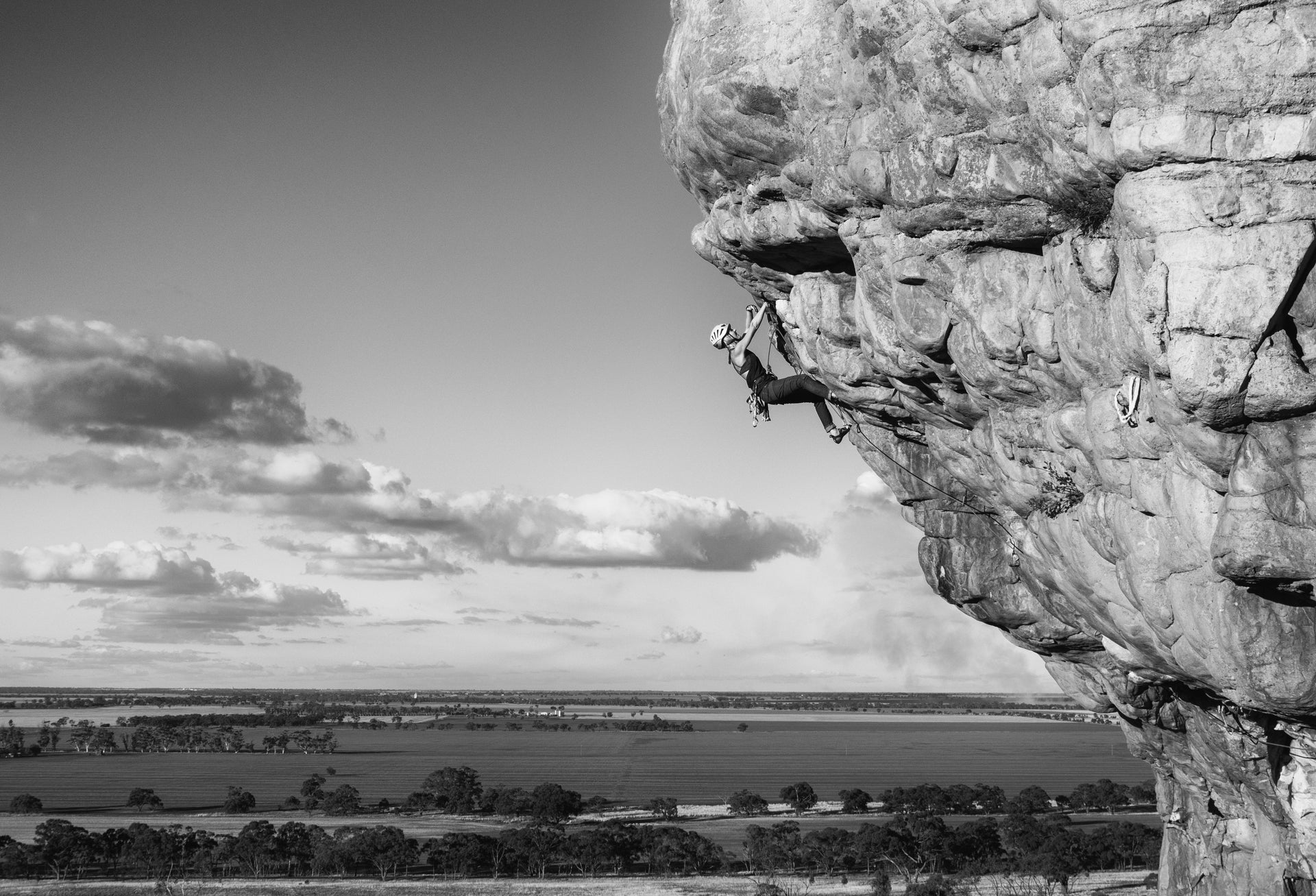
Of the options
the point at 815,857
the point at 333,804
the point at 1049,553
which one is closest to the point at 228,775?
the point at 333,804

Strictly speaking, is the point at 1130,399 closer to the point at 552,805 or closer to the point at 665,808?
the point at 552,805

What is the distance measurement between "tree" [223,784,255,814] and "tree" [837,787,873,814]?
47.8 m

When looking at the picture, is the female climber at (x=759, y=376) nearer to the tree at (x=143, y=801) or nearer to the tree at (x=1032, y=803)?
the tree at (x=1032, y=803)

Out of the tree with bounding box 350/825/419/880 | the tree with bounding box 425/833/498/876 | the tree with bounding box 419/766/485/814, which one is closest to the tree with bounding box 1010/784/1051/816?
the tree with bounding box 419/766/485/814

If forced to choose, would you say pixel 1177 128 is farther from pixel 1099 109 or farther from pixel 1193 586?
pixel 1193 586

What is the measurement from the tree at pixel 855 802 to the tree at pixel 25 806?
64.4 meters

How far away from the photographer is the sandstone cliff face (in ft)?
33.7

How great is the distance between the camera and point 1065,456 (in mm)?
15148

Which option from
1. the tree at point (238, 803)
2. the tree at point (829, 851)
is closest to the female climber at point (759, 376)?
the tree at point (829, 851)

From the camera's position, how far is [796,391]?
63.4 feet

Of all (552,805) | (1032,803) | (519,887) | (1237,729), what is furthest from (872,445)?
(1032,803)

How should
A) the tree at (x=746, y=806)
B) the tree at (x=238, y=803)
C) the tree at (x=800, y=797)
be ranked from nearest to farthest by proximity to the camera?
the tree at (x=238, y=803)
the tree at (x=746, y=806)
the tree at (x=800, y=797)

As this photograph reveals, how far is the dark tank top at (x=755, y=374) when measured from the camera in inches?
765

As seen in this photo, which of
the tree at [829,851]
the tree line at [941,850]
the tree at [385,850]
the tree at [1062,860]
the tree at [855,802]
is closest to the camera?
the tree at [1062,860]
